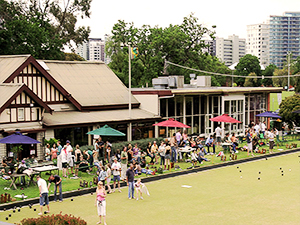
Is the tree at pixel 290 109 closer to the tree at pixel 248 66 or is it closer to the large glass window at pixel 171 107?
the large glass window at pixel 171 107

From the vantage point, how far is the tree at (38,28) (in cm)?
4328

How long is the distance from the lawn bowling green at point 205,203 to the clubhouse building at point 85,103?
796cm

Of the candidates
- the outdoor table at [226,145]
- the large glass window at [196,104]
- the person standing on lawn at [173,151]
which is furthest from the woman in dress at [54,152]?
the large glass window at [196,104]

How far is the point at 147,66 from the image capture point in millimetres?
57531

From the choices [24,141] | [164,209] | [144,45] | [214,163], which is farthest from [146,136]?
[144,45]

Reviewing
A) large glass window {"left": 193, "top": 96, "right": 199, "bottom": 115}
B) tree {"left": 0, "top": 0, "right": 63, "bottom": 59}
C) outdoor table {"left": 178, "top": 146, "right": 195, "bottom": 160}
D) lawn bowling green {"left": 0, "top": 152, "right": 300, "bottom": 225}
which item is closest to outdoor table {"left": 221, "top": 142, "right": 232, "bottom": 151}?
outdoor table {"left": 178, "top": 146, "right": 195, "bottom": 160}

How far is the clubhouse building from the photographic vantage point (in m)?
Result: 25.4

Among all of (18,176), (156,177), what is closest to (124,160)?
(156,177)

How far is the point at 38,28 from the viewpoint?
4350 centimetres

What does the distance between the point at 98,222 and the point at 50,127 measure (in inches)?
490

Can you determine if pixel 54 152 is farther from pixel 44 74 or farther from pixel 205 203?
pixel 205 203

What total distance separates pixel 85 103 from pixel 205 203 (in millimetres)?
14881

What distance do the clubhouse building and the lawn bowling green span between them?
7.96 metres

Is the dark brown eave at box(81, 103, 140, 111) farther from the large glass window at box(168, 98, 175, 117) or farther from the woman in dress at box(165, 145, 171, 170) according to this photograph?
the woman in dress at box(165, 145, 171, 170)
